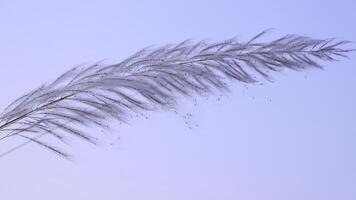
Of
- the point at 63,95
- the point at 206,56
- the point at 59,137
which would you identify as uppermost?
the point at 206,56

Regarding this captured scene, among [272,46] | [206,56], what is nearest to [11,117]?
[206,56]

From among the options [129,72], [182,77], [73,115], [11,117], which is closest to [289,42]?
[182,77]

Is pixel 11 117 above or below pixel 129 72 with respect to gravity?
below

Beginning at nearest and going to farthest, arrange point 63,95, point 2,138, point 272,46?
point 2,138, point 63,95, point 272,46

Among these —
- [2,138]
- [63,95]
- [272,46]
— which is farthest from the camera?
[272,46]

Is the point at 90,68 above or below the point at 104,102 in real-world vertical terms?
above

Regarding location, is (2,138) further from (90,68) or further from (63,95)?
(90,68)

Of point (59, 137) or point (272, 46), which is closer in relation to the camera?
point (59, 137)

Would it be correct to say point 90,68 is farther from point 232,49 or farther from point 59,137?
point 232,49

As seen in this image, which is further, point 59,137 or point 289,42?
point 289,42
